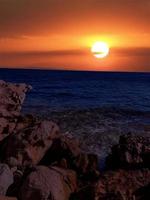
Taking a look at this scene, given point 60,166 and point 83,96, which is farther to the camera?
point 83,96

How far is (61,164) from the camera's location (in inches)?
421

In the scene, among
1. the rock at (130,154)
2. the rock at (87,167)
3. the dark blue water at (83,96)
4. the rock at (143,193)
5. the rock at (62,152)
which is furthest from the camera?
the dark blue water at (83,96)

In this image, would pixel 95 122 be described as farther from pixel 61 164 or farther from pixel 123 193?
pixel 123 193

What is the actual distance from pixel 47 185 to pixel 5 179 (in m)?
0.97

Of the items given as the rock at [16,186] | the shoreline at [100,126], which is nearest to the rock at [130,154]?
the shoreline at [100,126]

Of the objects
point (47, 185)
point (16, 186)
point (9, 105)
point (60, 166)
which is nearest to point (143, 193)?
point (47, 185)

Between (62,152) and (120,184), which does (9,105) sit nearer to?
(62,152)

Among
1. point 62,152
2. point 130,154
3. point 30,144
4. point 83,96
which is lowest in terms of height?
point 83,96

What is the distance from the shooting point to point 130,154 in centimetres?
1044

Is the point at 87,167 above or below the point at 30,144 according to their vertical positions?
below

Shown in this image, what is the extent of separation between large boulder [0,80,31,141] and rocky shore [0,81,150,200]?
27 mm

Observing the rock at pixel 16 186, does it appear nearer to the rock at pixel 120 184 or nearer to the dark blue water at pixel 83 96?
the rock at pixel 120 184

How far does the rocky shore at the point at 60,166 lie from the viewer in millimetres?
8938

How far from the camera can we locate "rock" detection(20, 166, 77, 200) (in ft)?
28.6
